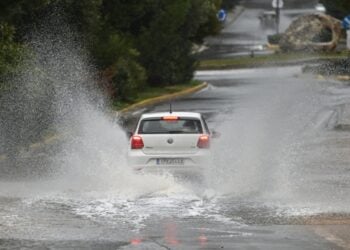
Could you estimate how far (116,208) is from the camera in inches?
683

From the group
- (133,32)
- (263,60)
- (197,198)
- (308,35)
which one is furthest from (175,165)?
(308,35)

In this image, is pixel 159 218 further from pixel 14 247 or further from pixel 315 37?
pixel 315 37

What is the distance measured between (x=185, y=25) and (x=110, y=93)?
14269 millimetres

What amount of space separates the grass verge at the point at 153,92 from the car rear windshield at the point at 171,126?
18795 mm

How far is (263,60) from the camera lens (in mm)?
65812

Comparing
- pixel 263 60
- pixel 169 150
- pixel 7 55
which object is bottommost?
pixel 263 60

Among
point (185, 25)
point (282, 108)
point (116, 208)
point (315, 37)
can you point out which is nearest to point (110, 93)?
point (282, 108)

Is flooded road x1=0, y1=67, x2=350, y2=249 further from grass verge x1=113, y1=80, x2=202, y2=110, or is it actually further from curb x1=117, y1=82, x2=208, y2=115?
grass verge x1=113, y1=80, x2=202, y2=110

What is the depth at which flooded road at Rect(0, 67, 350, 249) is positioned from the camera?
1440cm

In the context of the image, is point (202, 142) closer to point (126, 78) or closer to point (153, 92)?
point (126, 78)

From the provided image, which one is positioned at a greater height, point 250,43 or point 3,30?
point 3,30

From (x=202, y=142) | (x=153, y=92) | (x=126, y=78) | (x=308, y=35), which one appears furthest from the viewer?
(x=308, y=35)

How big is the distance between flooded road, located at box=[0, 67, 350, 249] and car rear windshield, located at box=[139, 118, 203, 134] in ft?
2.77

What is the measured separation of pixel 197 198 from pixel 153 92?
94.3ft
